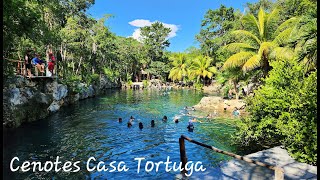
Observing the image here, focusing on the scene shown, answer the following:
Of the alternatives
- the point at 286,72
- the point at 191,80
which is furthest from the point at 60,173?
the point at 191,80

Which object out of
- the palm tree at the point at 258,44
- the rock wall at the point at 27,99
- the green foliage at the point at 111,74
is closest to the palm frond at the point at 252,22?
the palm tree at the point at 258,44

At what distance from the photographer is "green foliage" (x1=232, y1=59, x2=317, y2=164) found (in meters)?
8.09

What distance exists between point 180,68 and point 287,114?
5151 cm

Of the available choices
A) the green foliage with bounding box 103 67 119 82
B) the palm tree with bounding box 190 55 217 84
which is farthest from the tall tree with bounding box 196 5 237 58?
the green foliage with bounding box 103 67 119 82

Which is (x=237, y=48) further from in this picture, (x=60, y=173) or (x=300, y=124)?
(x=60, y=173)

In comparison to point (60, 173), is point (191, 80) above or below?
above

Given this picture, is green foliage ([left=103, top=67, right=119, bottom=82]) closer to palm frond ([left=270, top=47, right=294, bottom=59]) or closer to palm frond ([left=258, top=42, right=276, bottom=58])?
palm frond ([left=258, top=42, right=276, bottom=58])

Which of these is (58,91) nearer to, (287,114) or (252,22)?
(252,22)

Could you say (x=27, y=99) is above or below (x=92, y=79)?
below

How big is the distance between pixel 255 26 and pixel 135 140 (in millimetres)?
13836

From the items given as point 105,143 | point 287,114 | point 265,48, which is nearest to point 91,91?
point 105,143

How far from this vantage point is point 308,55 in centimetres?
1112

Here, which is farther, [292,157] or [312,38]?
[312,38]

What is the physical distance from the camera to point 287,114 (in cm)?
937
